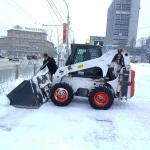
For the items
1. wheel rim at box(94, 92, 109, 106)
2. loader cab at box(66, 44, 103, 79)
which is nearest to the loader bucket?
loader cab at box(66, 44, 103, 79)

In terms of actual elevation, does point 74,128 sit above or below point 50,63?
below

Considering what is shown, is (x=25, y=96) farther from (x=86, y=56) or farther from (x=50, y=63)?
(x=50, y=63)

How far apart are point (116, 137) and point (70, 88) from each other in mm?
2571

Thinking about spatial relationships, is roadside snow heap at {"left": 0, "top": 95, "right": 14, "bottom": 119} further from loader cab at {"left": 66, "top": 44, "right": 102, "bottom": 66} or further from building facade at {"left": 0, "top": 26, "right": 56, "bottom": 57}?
building facade at {"left": 0, "top": 26, "right": 56, "bottom": 57}

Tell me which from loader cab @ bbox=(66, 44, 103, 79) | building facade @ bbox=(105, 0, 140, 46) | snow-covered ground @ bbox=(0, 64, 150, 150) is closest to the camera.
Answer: snow-covered ground @ bbox=(0, 64, 150, 150)

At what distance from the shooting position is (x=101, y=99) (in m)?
6.46

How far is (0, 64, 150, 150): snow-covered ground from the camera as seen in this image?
12.9 feet

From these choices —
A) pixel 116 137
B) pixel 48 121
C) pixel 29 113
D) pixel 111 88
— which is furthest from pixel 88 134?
pixel 111 88

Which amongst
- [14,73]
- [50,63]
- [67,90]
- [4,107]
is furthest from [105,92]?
[14,73]

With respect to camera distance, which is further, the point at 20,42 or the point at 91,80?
the point at 20,42

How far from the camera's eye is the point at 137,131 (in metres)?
4.76

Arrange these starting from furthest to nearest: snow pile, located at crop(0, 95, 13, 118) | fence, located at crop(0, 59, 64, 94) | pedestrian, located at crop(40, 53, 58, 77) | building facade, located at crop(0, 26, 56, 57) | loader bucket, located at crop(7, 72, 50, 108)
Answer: building facade, located at crop(0, 26, 56, 57) → fence, located at crop(0, 59, 64, 94) → pedestrian, located at crop(40, 53, 58, 77) → loader bucket, located at crop(7, 72, 50, 108) → snow pile, located at crop(0, 95, 13, 118)

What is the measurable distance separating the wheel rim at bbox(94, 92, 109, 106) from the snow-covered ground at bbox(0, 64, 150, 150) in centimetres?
29

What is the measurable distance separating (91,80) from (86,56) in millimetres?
839
